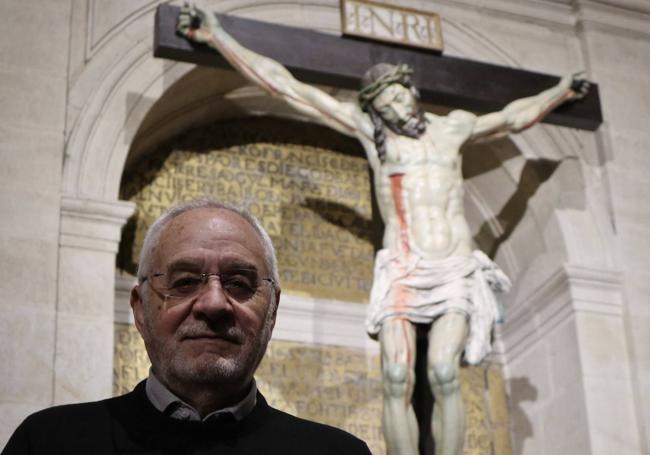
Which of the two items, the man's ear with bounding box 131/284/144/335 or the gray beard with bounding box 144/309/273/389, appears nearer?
the gray beard with bounding box 144/309/273/389

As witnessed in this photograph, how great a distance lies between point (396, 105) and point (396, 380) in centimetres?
139

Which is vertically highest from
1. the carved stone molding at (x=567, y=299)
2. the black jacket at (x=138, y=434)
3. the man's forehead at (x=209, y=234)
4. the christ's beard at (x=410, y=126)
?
the christ's beard at (x=410, y=126)

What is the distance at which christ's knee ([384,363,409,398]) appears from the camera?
5.38 meters

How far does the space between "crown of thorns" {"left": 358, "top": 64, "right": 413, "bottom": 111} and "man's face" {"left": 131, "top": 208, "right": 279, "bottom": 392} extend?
3735 millimetres

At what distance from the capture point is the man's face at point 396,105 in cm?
581

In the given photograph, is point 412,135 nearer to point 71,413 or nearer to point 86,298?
point 86,298

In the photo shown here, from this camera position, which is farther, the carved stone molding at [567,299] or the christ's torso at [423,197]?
the carved stone molding at [567,299]

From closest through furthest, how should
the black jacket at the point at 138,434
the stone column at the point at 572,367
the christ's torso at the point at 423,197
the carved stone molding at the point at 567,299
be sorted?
the black jacket at the point at 138,434
the christ's torso at the point at 423,197
the stone column at the point at 572,367
the carved stone molding at the point at 567,299

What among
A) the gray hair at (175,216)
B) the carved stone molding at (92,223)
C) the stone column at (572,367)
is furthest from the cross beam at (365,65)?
the gray hair at (175,216)

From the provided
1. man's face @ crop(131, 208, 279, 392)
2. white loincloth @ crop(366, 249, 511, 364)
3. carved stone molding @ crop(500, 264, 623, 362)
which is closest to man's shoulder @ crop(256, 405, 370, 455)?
man's face @ crop(131, 208, 279, 392)

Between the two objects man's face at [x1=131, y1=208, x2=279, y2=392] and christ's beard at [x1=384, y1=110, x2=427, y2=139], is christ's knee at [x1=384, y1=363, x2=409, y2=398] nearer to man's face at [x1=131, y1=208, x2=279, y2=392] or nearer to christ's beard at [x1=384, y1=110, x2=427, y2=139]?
christ's beard at [x1=384, y1=110, x2=427, y2=139]

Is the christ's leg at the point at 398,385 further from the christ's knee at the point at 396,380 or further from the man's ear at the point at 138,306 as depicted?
the man's ear at the point at 138,306

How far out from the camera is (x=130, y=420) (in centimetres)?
200

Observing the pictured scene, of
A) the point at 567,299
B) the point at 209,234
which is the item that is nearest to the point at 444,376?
the point at 567,299
